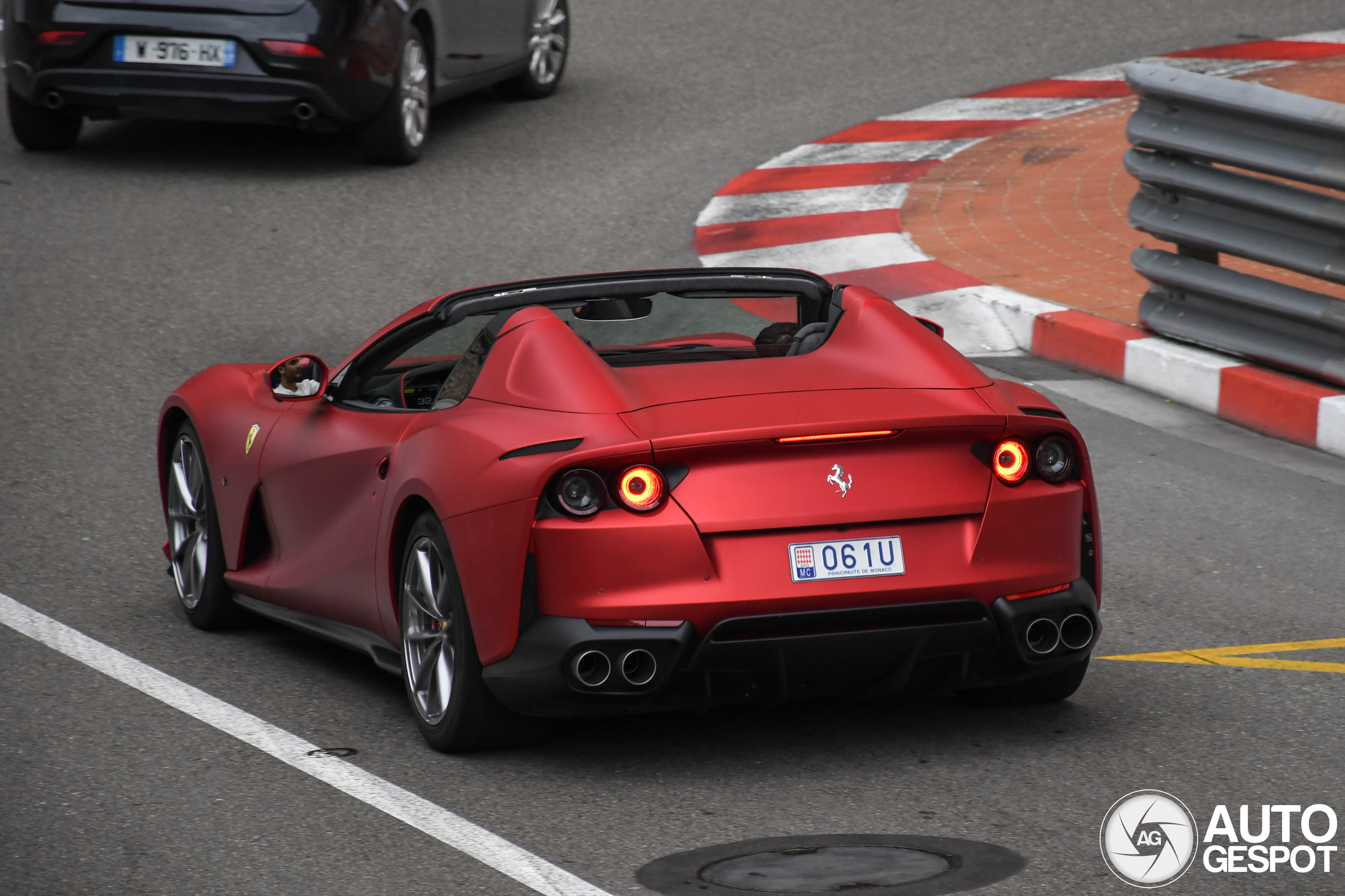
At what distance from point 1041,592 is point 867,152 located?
27.4ft

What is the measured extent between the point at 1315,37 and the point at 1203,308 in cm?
779

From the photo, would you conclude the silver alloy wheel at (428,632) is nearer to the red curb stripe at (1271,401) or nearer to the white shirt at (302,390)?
the white shirt at (302,390)

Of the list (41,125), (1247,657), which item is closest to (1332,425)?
(1247,657)

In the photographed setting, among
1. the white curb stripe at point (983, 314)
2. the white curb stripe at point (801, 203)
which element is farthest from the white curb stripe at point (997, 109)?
the white curb stripe at point (983, 314)

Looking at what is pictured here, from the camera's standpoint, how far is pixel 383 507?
16.8ft

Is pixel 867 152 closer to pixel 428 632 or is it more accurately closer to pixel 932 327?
pixel 932 327

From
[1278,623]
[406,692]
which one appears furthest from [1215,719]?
[406,692]

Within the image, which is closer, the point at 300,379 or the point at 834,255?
the point at 300,379

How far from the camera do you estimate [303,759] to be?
189 inches

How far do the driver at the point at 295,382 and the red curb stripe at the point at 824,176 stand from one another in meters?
6.28

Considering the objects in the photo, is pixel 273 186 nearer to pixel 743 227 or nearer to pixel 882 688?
pixel 743 227

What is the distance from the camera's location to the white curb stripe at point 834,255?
10234 mm

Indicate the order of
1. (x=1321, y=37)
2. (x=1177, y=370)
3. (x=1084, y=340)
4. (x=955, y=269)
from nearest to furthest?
1. (x=1177, y=370)
2. (x=1084, y=340)
3. (x=955, y=269)
4. (x=1321, y=37)

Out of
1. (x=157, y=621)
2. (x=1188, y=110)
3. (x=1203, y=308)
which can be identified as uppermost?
(x=1188, y=110)
